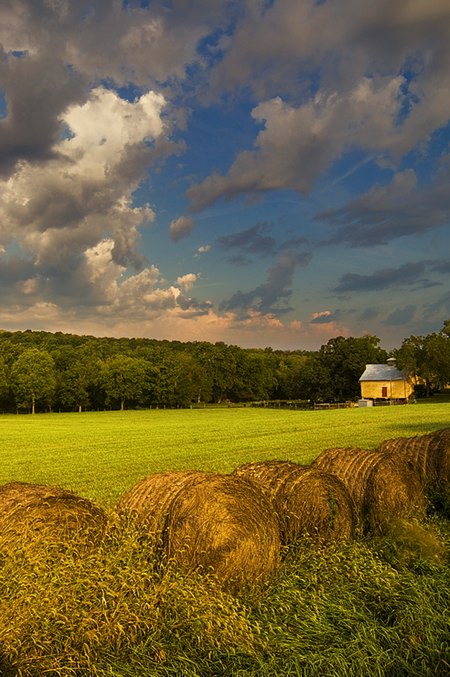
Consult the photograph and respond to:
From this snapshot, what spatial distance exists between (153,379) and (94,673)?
97226 mm

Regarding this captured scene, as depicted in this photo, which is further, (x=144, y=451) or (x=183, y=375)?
(x=183, y=375)

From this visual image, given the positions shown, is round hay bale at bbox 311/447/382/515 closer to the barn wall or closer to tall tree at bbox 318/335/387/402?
the barn wall

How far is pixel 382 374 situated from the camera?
88.0 metres

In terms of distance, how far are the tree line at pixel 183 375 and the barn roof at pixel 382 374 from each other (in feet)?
5.09

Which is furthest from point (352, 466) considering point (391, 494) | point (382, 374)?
point (382, 374)

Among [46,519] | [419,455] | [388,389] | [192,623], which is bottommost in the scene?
[192,623]

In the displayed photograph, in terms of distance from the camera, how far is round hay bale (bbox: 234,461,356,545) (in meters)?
8.64

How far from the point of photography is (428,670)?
535cm

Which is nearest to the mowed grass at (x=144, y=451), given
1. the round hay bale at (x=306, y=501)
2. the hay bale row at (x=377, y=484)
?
the hay bale row at (x=377, y=484)

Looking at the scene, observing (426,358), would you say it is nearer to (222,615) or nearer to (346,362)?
(346,362)

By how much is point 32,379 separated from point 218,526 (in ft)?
302

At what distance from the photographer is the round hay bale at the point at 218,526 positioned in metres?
7.10

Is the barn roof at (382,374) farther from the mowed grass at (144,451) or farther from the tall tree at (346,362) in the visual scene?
the mowed grass at (144,451)

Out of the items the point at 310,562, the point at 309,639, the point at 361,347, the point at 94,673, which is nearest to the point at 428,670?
the point at 309,639
